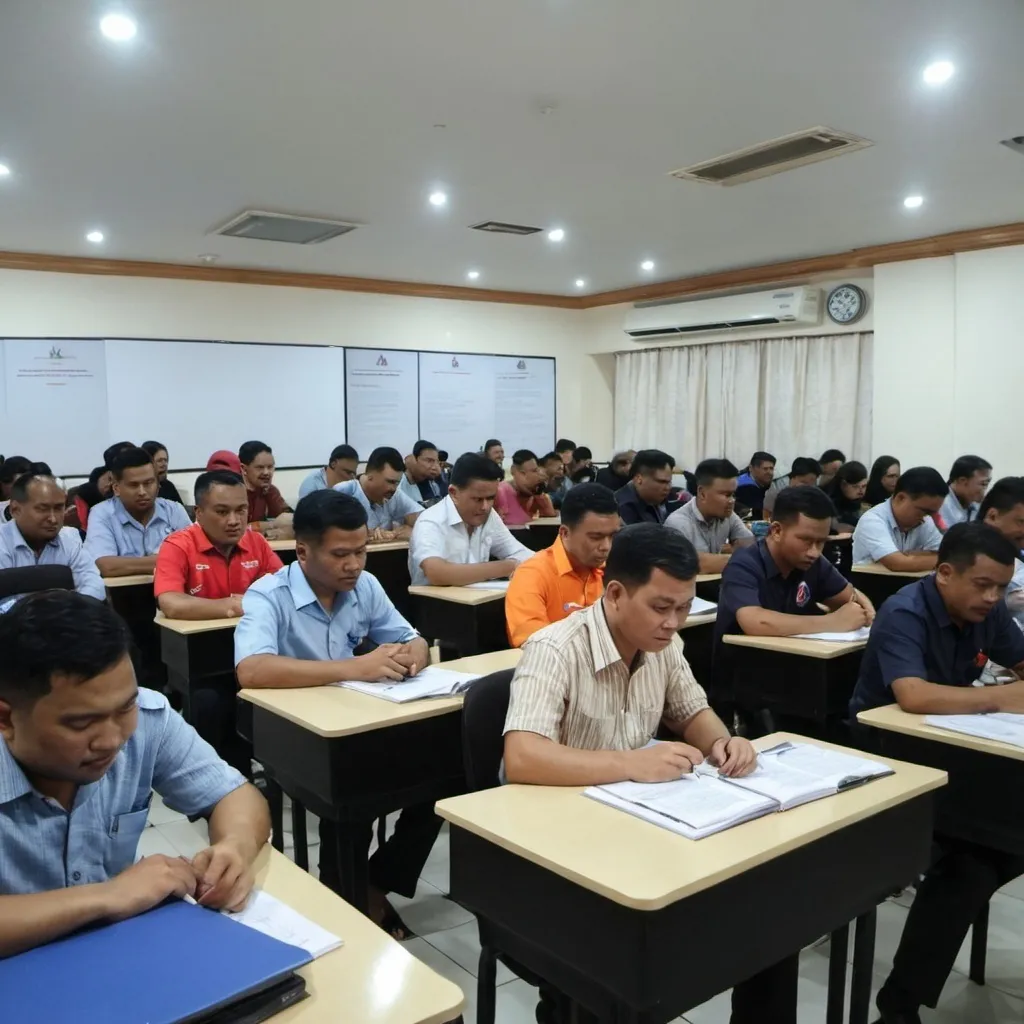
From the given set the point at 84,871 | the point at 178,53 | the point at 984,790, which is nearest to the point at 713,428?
the point at 178,53

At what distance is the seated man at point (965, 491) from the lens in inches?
221

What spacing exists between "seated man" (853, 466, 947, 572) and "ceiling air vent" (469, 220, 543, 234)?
11.7 feet

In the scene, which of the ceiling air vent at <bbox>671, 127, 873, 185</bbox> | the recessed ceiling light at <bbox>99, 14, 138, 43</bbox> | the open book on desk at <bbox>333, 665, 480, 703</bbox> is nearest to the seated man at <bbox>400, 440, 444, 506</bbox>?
the ceiling air vent at <bbox>671, 127, 873, 185</bbox>

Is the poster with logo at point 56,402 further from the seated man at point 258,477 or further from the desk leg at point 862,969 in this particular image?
the desk leg at point 862,969

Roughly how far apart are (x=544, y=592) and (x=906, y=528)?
8.50 ft

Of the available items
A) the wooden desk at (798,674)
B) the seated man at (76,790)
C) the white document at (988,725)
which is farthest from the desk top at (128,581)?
the white document at (988,725)

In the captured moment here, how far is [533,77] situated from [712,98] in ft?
2.94

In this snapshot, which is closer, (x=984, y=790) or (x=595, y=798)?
(x=595, y=798)

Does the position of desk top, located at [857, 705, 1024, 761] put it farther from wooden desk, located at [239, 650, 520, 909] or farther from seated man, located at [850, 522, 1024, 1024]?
wooden desk, located at [239, 650, 520, 909]

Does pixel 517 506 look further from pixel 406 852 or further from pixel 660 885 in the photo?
pixel 660 885

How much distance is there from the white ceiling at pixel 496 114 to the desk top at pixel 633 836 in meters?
2.89

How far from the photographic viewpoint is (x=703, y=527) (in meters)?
4.97

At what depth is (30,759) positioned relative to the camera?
4.26 ft

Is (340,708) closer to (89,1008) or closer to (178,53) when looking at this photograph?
(89,1008)
